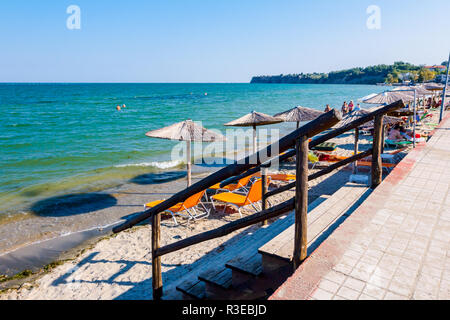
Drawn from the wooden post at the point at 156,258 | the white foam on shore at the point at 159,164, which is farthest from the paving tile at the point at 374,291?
the white foam on shore at the point at 159,164

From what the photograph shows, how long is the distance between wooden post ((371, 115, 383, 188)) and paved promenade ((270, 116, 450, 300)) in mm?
111

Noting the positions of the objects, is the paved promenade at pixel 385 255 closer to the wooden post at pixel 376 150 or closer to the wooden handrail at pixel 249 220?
the wooden post at pixel 376 150

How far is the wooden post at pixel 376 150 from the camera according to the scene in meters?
3.54

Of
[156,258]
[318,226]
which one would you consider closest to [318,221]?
[318,226]

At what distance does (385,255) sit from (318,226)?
2.26 feet

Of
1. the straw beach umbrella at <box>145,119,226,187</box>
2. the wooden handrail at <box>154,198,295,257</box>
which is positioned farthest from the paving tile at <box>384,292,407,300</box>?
the straw beach umbrella at <box>145,119,226,187</box>

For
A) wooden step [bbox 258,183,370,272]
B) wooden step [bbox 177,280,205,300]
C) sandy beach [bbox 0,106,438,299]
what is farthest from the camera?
sandy beach [bbox 0,106,438,299]

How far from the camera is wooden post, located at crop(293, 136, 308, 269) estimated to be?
6.53ft

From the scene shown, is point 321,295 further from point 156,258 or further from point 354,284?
point 156,258

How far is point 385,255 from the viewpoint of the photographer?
2461mm

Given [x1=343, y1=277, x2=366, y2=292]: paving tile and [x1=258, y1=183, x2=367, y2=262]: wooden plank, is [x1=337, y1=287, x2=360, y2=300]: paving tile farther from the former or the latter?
[x1=258, y1=183, x2=367, y2=262]: wooden plank
